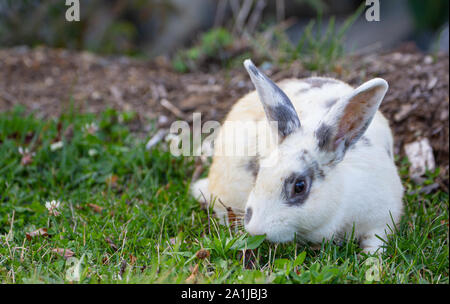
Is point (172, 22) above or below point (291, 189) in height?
above

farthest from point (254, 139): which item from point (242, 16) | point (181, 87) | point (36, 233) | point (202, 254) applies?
point (242, 16)

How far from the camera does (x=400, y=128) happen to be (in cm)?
484

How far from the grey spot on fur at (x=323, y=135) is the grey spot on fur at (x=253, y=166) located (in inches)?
20.8

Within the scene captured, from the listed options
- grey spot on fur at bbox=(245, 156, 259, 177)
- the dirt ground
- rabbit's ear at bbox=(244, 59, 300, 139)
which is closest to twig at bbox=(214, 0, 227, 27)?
the dirt ground

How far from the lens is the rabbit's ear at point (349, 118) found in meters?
2.94

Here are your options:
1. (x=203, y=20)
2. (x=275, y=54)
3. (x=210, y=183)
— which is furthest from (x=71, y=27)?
(x=210, y=183)

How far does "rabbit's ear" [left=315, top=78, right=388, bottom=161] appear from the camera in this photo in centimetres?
294

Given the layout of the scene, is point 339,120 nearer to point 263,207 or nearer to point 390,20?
point 263,207

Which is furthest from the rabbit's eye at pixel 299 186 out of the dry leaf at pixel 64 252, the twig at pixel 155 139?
the twig at pixel 155 139

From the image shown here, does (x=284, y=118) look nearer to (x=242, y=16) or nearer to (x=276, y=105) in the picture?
(x=276, y=105)

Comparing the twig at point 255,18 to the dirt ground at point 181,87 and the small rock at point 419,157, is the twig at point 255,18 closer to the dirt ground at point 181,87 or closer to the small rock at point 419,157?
the dirt ground at point 181,87

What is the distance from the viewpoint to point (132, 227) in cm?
353

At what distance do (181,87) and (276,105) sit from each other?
297 centimetres

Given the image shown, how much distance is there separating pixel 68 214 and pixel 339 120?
6.85 feet
